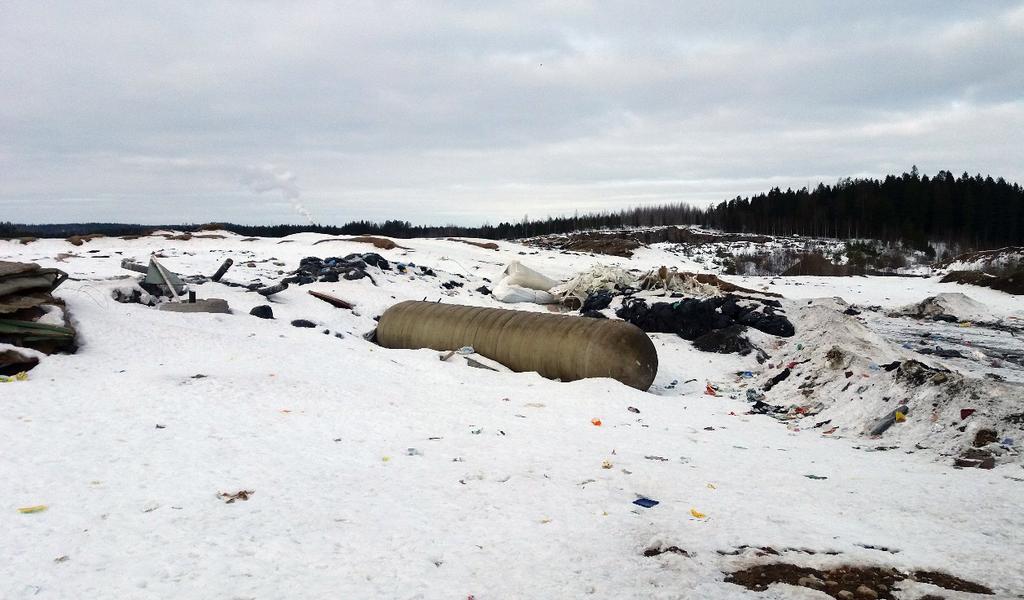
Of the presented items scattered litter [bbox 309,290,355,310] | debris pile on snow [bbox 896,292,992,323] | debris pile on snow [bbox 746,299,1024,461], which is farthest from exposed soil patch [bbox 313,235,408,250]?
debris pile on snow [bbox 746,299,1024,461]

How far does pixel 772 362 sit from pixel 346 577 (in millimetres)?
9278

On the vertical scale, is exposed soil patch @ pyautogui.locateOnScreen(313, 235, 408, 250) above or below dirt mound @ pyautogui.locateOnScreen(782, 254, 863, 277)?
above

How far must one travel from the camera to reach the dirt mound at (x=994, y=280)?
67.6 feet

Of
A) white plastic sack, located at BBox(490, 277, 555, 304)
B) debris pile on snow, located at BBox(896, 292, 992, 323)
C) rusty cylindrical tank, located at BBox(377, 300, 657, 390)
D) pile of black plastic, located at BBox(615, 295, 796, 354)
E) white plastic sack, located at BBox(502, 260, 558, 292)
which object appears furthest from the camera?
white plastic sack, located at BBox(502, 260, 558, 292)

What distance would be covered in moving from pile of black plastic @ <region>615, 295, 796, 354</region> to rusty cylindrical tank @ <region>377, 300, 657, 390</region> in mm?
3368

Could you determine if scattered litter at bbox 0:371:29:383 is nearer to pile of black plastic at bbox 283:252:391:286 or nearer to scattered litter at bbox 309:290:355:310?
scattered litter at bbox 309:290:355:310

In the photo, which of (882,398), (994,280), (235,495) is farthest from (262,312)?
(994,280)

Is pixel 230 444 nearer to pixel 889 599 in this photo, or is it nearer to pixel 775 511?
pixel 775 511

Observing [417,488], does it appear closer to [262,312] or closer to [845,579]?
[845,579]

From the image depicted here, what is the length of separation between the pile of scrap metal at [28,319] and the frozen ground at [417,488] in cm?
27

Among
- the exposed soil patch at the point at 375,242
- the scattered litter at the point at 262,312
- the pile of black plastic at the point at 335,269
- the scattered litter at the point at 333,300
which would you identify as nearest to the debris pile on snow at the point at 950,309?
the pile of black plastic at the point at 335,269

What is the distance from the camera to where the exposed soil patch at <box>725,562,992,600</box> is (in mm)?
3041

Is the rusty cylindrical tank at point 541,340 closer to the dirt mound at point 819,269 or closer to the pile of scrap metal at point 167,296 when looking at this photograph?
the pile of scrap metal at point 167,296

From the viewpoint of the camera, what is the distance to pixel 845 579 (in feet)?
10.4
